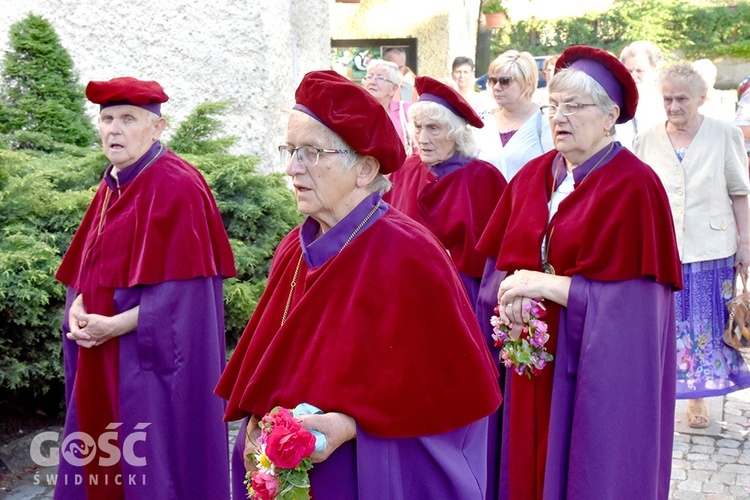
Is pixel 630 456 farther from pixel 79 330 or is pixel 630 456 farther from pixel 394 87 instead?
pixel 394 87

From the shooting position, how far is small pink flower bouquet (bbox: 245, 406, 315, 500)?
2.59m

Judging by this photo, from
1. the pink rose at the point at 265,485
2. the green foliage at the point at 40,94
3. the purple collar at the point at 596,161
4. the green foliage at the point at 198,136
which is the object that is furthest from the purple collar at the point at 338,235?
the green foliage at the point at 40,94

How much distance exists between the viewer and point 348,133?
2838mm

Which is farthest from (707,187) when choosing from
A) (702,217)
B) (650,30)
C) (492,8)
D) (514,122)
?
(650,30)

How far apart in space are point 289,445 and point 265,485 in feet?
0.66

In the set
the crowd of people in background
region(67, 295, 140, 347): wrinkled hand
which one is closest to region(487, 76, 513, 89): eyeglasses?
the crowd of people in background

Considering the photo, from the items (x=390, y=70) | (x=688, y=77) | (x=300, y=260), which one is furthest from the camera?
(x=390, y=70)

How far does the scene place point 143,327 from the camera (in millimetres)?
4273

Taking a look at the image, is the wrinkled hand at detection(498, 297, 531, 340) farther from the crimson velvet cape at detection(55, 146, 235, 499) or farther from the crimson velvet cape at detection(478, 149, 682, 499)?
the crimson velvet cape at detection(55, 146, 235, 499)

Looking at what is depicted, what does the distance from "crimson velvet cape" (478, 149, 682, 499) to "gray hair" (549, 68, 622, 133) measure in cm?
22

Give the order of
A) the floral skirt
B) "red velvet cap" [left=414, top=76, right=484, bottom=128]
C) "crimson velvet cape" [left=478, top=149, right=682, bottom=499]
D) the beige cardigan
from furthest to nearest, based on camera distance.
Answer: the floral skirt
the beige cardigan
"red velvet cap" [left=414, top=76, right=484, bottom=128]
"crimson velvet cape" [left=478, top=149, right=682, bottom=499]

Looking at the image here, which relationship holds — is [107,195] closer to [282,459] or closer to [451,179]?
[451,179]

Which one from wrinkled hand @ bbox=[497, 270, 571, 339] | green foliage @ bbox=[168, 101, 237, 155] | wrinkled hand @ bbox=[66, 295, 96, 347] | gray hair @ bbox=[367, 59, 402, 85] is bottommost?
wrinkled hand @ bbox=[66, 295, 96, 347]

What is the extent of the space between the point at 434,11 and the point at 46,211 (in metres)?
10.7
